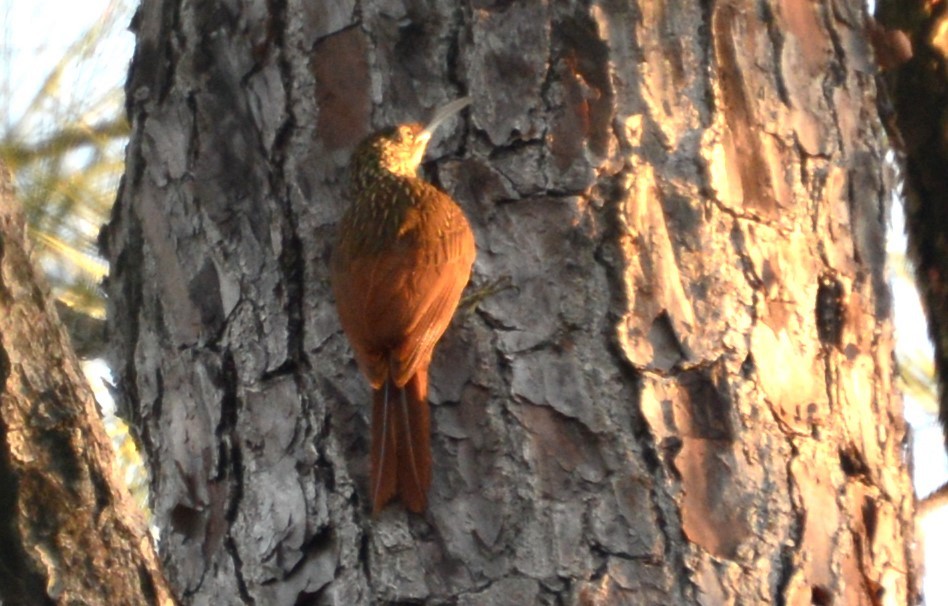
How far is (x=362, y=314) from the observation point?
2768 millimetres

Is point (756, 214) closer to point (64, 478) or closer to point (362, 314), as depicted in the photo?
point (362, 314)

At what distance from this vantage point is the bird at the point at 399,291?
2619 millimetres

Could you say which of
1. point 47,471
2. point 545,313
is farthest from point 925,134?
point 47,471

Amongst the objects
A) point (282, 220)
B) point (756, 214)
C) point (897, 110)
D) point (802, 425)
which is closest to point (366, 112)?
point (282, 220)

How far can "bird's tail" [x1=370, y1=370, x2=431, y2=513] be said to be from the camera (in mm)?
2592

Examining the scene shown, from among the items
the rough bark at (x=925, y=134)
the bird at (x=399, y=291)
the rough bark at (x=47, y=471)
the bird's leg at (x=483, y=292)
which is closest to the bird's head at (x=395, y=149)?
the bird at (x=399, y=291)

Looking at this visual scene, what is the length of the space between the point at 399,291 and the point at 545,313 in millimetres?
396

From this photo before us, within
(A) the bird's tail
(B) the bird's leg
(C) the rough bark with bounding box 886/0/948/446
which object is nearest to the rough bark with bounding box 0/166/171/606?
(A) the bird's tail

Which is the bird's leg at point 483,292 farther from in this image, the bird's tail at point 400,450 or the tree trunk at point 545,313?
the bird's tail at point 400,450

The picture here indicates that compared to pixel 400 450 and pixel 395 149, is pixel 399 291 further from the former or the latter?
pixel 400 450

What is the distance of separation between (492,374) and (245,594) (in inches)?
24.4

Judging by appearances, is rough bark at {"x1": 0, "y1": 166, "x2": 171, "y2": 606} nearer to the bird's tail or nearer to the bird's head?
the bird's tail

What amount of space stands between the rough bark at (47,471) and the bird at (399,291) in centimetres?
65

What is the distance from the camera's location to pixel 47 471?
200cm
